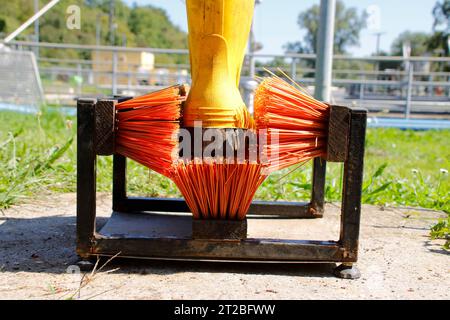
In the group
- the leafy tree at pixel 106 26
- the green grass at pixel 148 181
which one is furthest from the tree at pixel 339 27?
the green grass at pixel 148 181

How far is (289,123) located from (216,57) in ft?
1.27

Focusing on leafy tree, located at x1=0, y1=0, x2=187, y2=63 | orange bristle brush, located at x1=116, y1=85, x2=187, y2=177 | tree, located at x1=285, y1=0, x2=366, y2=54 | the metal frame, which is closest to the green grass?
the metal frame

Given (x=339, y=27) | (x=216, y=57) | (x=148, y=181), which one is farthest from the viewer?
(x=339, y=27)

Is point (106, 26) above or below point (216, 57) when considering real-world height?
above

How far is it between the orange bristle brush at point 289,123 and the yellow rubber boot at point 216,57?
0.17 metres

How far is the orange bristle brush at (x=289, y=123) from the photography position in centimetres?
197

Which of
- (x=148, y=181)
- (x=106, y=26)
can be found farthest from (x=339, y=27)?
(x=148, y=181)

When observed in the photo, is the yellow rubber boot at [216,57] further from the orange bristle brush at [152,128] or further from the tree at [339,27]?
the tree at [339,27]

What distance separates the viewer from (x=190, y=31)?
2135 millimetres

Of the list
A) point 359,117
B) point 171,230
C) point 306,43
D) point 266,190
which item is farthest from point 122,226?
point 306,43

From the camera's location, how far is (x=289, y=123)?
1.98 metres

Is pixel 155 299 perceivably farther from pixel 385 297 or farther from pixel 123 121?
pixel 385 297

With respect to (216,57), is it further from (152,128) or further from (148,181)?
(148,181)

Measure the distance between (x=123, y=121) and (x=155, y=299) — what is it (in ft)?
2.18
